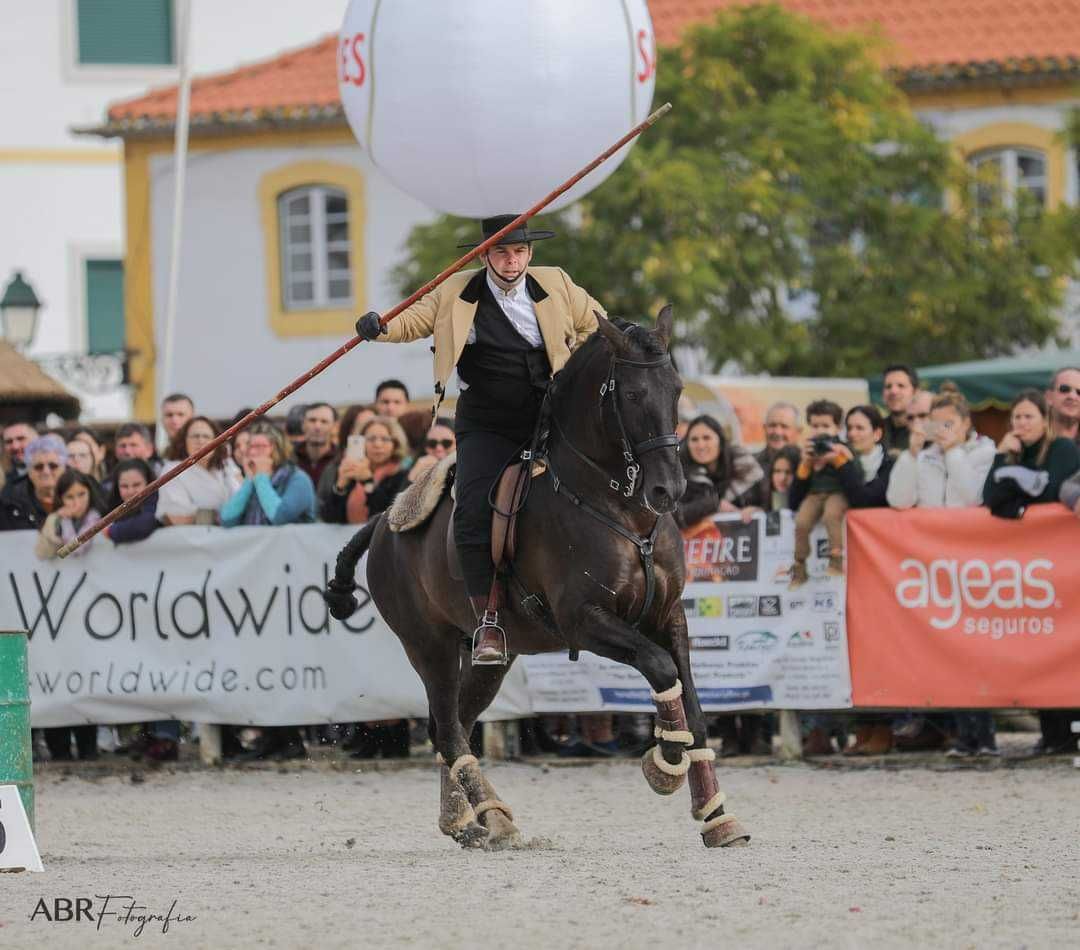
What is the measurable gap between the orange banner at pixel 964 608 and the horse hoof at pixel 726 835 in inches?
148

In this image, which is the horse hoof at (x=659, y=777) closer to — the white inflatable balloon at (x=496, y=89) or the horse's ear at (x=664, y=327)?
the horse's ear at (x=664, y=327)

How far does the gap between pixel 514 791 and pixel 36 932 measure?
218 inches

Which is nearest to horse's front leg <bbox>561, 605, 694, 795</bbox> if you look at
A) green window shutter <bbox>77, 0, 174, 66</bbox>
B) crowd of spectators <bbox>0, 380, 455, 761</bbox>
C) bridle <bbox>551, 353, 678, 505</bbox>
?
bridle <bbox>551, 353, 678, 505</bbox>

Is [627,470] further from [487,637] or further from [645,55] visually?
[645,55]

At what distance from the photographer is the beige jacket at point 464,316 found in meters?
10.2

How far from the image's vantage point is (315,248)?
34.6 m

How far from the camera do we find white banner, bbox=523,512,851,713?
1405cm

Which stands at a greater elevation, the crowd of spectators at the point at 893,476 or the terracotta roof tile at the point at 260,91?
the terracotta roof tile at the point at 260,91

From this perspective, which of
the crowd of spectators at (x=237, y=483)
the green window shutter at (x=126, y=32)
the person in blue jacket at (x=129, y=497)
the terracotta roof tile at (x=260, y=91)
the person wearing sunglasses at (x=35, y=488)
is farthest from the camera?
the green window shutter at (x=126, y=32)

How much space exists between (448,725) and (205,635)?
465 cm

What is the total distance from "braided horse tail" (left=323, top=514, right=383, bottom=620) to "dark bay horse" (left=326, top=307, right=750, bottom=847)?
1.05m

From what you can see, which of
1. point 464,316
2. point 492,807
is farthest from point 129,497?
point 464,316

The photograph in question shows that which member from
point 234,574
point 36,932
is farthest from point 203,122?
point 36,932

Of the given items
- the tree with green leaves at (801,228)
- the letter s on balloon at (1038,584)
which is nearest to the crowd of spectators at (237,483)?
the letter s on balloon at (1038,584)
